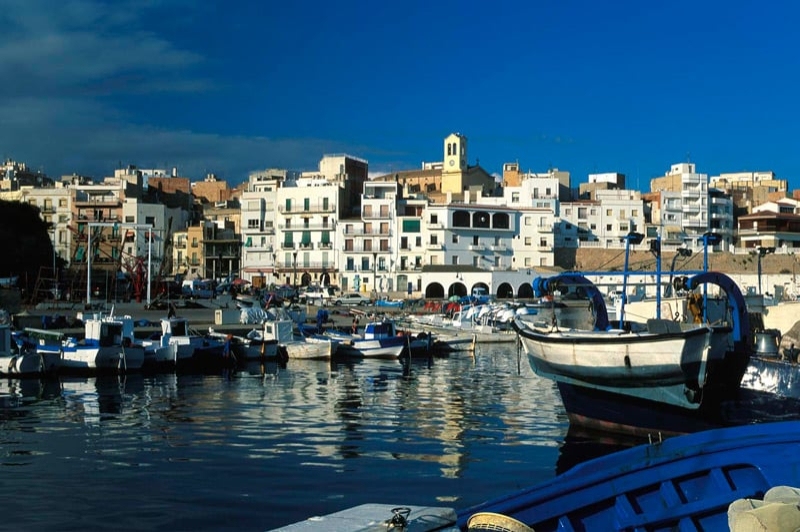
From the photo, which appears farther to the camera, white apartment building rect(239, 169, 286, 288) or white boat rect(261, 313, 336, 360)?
white apartment building rect(239, 169, 286, 288)

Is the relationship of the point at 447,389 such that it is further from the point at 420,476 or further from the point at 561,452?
the point at 420,476

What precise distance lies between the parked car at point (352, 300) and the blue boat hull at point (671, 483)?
70.7 m

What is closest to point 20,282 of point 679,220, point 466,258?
point 466,258

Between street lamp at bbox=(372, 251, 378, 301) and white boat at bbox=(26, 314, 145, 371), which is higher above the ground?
street lamp at bbox=(372, 251, 378, 301)

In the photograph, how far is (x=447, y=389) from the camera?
101ft

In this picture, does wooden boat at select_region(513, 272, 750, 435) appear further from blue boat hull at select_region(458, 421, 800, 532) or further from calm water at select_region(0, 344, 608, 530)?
blue boat hull at select_region(458, 421, 800, 532)

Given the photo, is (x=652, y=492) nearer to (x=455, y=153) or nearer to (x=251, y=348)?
(x=251, y=348)

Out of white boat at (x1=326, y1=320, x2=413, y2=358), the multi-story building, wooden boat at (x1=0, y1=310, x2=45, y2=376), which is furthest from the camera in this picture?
the multi-story building

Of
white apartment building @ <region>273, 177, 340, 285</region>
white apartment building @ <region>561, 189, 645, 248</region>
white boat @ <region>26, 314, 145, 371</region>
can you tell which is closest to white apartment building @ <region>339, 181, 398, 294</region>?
white apartment building @ <region>273, 177, 340, 285</region>

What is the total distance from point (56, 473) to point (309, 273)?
251 feet

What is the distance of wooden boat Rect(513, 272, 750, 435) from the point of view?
19312 mm

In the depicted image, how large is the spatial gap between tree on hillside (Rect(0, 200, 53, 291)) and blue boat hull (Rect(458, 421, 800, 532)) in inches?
2606

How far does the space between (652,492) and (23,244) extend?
73.9 metres

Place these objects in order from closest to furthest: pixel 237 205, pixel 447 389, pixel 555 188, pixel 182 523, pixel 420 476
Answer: pixel 182 523
pixel 420 476
pixel 447 389
pixel 555 188
pixel 237 205
